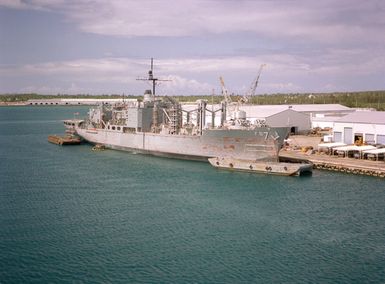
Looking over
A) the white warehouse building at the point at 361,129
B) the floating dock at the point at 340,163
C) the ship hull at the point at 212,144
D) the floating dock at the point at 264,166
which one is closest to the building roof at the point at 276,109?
the white warehouse building at the point at 361,129

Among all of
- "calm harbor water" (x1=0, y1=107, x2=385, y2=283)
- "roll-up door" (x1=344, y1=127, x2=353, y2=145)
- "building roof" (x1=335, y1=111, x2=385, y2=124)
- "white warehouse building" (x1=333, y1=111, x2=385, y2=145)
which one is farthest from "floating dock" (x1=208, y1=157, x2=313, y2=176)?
"building roof" (x1=335, y1=111, x2=385, y2=124)

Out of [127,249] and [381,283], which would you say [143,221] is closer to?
[127,249]

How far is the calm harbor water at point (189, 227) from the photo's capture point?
50.3 ft

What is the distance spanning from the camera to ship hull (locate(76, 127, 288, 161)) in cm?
3316

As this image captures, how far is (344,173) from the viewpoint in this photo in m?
30.7

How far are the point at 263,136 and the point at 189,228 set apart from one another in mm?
15131

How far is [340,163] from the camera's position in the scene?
31.9 meters

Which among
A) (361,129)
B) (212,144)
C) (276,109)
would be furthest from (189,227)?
(276,109)

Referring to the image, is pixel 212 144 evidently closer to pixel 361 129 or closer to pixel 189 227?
pixel 361 129

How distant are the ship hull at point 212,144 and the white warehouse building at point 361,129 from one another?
7530 millimetres

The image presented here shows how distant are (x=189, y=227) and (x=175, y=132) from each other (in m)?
20.7

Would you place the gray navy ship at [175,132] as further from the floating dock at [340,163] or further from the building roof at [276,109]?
the building roof at [276,109]

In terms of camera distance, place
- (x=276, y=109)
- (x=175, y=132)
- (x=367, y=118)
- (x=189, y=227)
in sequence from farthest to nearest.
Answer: (x=276, y=109), (x=175, y=132), (x=367, y=118), (x=189, y=227)

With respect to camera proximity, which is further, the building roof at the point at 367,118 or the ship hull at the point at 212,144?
the building roof at the point at 367,118
